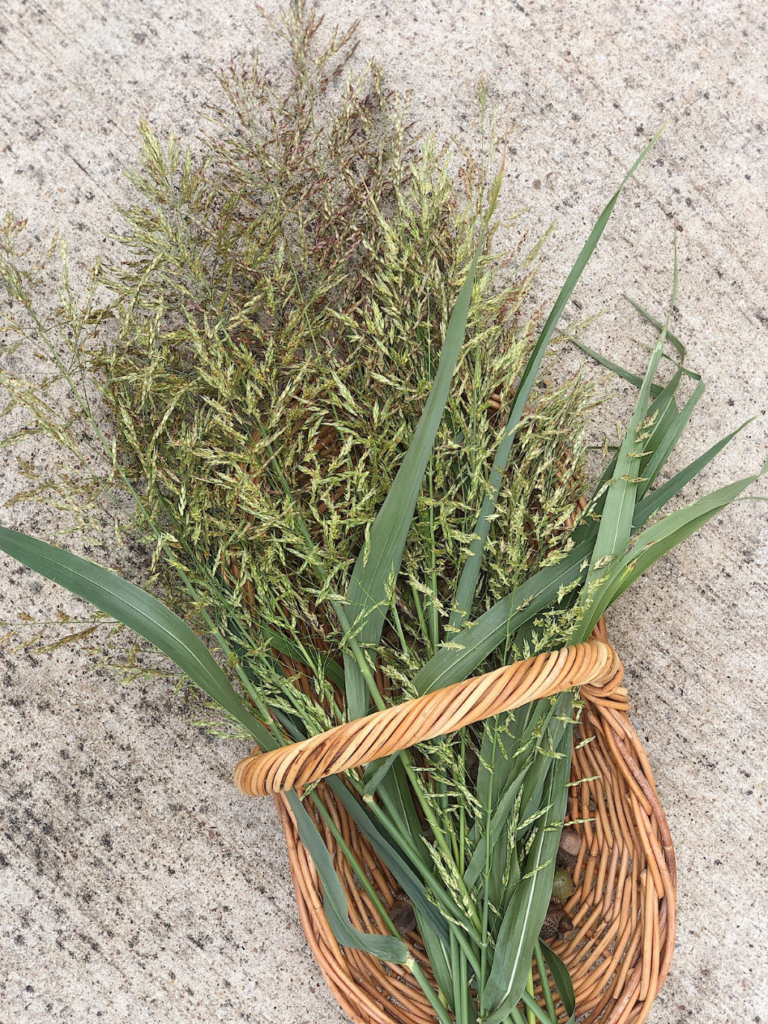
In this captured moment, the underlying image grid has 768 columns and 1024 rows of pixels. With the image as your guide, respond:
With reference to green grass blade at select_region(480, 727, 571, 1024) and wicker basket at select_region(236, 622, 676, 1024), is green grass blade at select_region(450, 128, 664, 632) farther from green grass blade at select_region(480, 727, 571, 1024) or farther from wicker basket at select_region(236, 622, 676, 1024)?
green grass blade at select_region(480, 727, 571, 1024)

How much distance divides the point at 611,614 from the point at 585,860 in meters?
0.37

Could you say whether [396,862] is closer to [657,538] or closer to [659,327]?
[657,538]

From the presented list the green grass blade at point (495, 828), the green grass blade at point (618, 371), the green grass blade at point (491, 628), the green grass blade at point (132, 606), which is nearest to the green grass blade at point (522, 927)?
the green grass blade at point (495, 828)

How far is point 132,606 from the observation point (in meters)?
0.85

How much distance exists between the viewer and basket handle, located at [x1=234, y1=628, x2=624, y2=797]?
0.86 m

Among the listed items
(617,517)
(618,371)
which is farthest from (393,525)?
(618,371)

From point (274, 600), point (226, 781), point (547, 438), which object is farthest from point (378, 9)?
point (226, 781)

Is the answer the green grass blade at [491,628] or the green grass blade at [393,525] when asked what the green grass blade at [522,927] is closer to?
the green grass blade at [491,628]

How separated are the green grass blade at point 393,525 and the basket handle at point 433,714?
0.07 meters

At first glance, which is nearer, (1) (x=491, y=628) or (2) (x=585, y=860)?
(1) (x=491, y=628)

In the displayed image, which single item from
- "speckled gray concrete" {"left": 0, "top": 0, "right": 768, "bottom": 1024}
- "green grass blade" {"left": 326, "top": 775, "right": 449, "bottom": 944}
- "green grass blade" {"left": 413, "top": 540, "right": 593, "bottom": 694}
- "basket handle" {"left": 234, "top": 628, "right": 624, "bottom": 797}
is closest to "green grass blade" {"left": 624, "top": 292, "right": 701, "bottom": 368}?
"speckled gray concrete" {"left": 0, "top": 0, "right": 768, "bottom": 1024}

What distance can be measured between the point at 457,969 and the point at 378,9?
1.40 metres

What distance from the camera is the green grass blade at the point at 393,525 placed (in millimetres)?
796

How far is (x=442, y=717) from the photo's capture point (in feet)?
2.83
